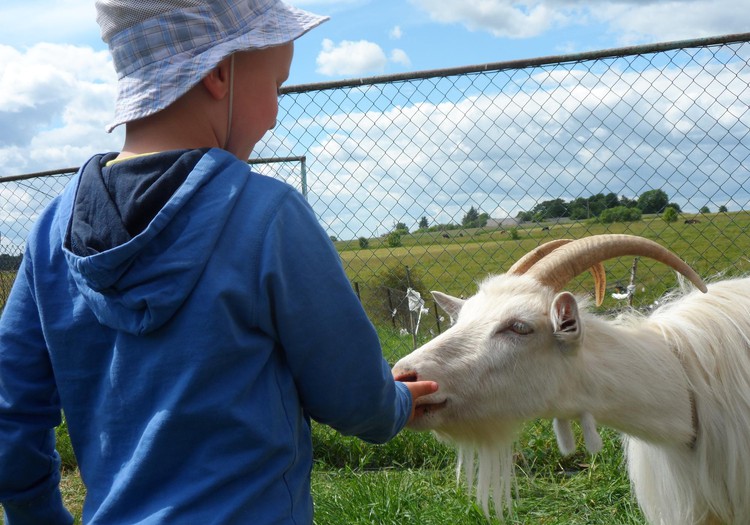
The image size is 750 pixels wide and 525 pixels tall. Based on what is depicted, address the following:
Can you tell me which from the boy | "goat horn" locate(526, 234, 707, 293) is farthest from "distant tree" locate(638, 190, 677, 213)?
the boy

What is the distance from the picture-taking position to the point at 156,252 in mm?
1356

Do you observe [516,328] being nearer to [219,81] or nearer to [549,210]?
[219,81]

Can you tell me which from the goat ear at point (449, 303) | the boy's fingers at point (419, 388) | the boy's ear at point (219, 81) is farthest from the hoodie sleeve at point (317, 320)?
the goat ear at point (449, 303)

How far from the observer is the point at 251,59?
5.11 feet

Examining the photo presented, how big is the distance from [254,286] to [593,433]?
1860 mm

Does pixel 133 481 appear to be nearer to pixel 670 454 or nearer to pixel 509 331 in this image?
pixel 509 331

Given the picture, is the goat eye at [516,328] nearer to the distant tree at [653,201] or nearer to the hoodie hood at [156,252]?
the hoodie hood at [156,252]

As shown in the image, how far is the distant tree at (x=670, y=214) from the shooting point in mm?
4703

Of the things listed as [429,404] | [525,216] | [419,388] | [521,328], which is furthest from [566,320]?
[525,216]

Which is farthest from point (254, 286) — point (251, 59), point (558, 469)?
point (558, 469)

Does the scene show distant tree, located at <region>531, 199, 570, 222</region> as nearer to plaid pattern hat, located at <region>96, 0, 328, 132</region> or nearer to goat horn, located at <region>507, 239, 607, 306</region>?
goat horn, located at <region>507, 239, 607, 306</region>

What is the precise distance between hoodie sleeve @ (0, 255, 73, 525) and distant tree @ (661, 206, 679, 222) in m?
4.01

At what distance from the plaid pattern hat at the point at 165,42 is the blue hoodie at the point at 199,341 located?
0.45 ft

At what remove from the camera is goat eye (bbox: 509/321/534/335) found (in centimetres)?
286
